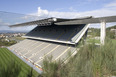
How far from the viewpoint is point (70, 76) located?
126 inches

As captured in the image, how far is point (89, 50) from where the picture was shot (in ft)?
17.6

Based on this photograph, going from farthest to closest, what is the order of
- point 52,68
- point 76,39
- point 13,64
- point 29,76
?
point 76,39
point 52,68
point 29,76
point 13,64

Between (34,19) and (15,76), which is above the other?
(34,19)

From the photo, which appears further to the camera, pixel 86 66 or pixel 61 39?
pixel 61 39

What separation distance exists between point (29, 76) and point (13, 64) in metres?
0.93

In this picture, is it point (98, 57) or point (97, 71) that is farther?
point (98, 57)

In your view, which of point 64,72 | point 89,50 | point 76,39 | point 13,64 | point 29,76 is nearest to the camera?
point 13,64

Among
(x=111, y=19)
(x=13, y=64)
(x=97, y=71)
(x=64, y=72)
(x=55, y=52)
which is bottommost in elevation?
(x=55, y=52)

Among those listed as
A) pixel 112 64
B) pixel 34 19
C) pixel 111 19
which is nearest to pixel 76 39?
pixel 111 19

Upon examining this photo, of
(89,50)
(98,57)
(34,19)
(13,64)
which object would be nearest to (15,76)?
(13,64)

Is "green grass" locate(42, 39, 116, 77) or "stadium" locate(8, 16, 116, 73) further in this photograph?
"stadium" locate(8, 16, 116, 73)

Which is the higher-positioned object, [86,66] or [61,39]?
[86,66]

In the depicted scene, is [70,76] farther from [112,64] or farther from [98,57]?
[112,64]

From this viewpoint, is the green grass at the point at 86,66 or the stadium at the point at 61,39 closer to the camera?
the green grass at the point at 86,66
